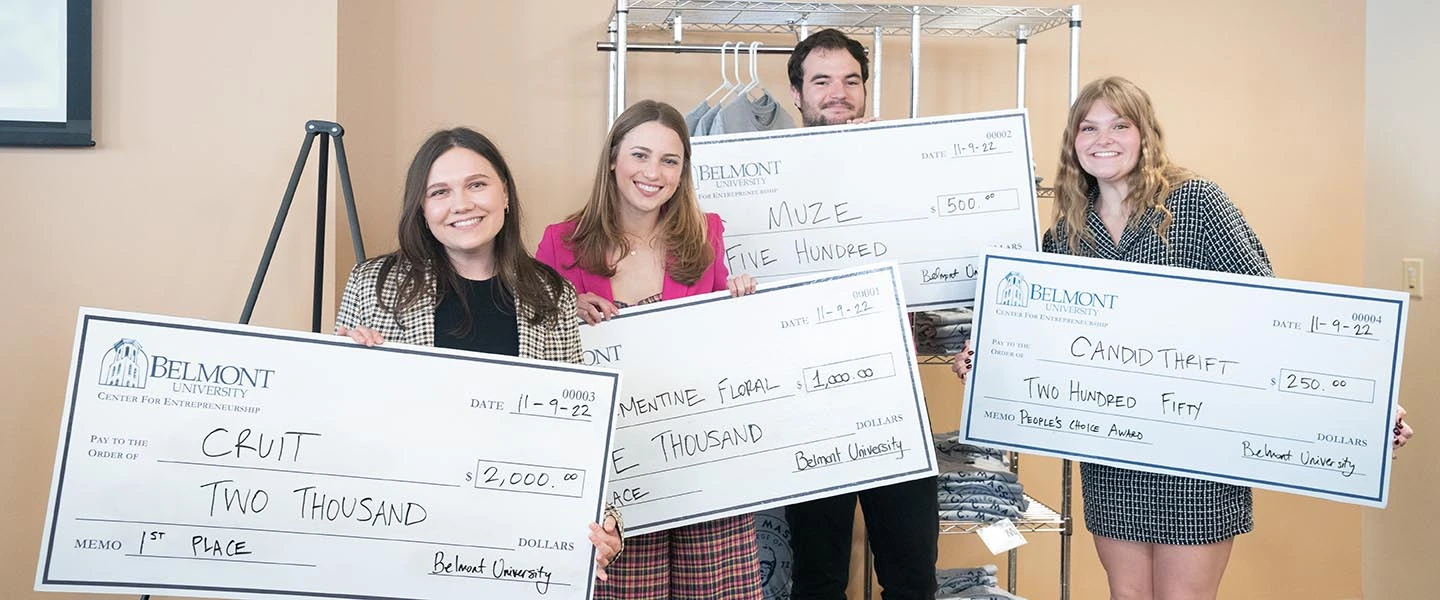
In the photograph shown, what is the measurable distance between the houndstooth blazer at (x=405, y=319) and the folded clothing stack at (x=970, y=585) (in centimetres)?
139

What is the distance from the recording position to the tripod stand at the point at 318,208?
2.11m

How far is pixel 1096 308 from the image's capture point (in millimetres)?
2082

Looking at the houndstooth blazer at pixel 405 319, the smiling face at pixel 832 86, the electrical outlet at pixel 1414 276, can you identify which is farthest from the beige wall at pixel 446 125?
the houndstooth blazer at pixel 405 319

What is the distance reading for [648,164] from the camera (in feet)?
6.23

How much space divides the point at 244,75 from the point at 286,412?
1.04 meters

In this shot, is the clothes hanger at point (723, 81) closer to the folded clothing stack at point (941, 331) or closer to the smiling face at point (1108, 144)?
the folded clothing stack at point (941, 331)

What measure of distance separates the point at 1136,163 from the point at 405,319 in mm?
1374

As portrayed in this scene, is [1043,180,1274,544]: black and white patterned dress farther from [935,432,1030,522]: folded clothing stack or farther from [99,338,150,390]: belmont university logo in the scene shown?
[99,338,150,390]: belmont university logo

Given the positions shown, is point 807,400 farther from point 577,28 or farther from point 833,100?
point 577,28

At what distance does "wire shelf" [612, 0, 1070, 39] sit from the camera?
2.59 meters

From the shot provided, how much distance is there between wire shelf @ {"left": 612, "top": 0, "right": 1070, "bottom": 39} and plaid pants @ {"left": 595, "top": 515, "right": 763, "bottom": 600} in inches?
48.6

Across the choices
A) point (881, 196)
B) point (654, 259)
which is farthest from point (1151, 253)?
point (654, 259)

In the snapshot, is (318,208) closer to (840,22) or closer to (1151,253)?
(840,22)

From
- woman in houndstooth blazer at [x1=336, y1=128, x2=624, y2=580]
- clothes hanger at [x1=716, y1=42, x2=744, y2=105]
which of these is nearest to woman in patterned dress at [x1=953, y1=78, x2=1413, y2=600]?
clothes hanger at [x1=716, y1=42, x2=744, y2=105]
